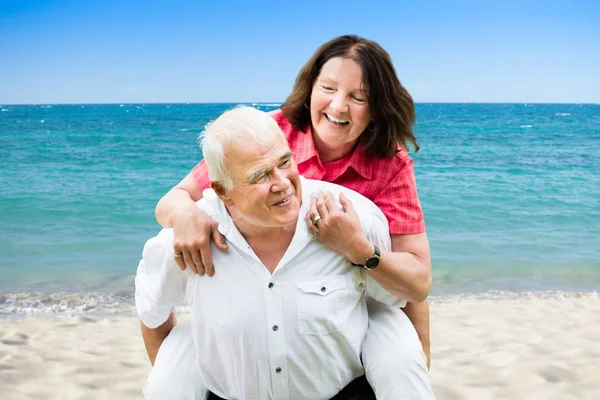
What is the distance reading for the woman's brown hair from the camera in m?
2.71

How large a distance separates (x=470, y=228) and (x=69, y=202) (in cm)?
826

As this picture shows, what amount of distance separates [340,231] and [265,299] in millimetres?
375

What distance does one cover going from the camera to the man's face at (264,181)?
2188 mm

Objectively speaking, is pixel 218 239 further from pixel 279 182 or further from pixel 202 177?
pixel 202 177

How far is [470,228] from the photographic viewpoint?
10461mm

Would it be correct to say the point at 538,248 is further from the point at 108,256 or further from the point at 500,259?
the point at 108,256

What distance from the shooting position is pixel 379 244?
97.6 inches

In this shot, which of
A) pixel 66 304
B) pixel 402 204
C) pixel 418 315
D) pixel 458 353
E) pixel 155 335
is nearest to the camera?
pixel 155 335

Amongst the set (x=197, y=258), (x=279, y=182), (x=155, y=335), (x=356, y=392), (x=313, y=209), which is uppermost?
(x=279, y=182)

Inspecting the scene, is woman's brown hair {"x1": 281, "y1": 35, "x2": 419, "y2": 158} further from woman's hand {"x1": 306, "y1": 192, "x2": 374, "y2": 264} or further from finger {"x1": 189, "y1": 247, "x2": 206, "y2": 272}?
finger {"x1": 189, "y1": 247, "x2": 206, "y2": 272}

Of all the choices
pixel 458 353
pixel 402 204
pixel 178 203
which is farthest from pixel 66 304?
pixel 402 204

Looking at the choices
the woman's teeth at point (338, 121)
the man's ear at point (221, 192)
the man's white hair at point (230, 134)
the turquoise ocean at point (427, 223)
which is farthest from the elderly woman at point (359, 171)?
the turquoise ocean at point (427, 223)

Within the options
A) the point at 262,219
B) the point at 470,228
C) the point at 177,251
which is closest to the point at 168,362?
the point at 177,251

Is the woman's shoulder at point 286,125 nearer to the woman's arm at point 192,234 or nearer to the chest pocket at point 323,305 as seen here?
the woman's arm at point 192,234
